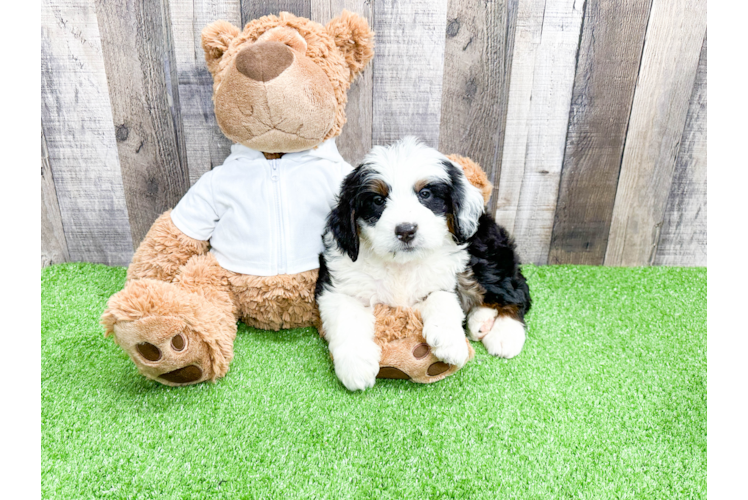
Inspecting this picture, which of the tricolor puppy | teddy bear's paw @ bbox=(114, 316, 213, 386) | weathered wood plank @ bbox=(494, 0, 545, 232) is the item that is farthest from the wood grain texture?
weathered wood plank @ bbox=(494, 0, 545, 232)

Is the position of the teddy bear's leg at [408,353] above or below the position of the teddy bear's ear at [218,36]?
below

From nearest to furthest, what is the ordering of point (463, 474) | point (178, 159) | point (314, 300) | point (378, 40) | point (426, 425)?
1. point (463, 474)
2. point (426, 425)
3. point (314, 300)
4. point (378, 40)
5. point (178, 159)

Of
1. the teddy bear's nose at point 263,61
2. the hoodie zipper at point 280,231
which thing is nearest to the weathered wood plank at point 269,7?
the teddy bear's nose at point 263,61

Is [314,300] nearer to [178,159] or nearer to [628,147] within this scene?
[178,159]

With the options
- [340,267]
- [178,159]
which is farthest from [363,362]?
[178,159]

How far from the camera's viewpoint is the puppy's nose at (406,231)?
1587mm

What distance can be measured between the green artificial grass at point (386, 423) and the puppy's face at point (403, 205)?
0.49m

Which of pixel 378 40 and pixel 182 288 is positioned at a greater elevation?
pixel 378 40

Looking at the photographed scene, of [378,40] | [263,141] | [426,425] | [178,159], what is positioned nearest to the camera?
[426,425]

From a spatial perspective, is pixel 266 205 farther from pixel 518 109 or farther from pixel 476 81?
pixel 518 109

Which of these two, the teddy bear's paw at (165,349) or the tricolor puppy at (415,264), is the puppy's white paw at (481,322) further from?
the teddy bear's paw at (165,349)

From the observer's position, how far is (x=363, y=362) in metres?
1.58

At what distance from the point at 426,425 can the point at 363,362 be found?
28 centimetres

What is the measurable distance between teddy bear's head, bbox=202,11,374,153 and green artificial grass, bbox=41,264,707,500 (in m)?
0.84
